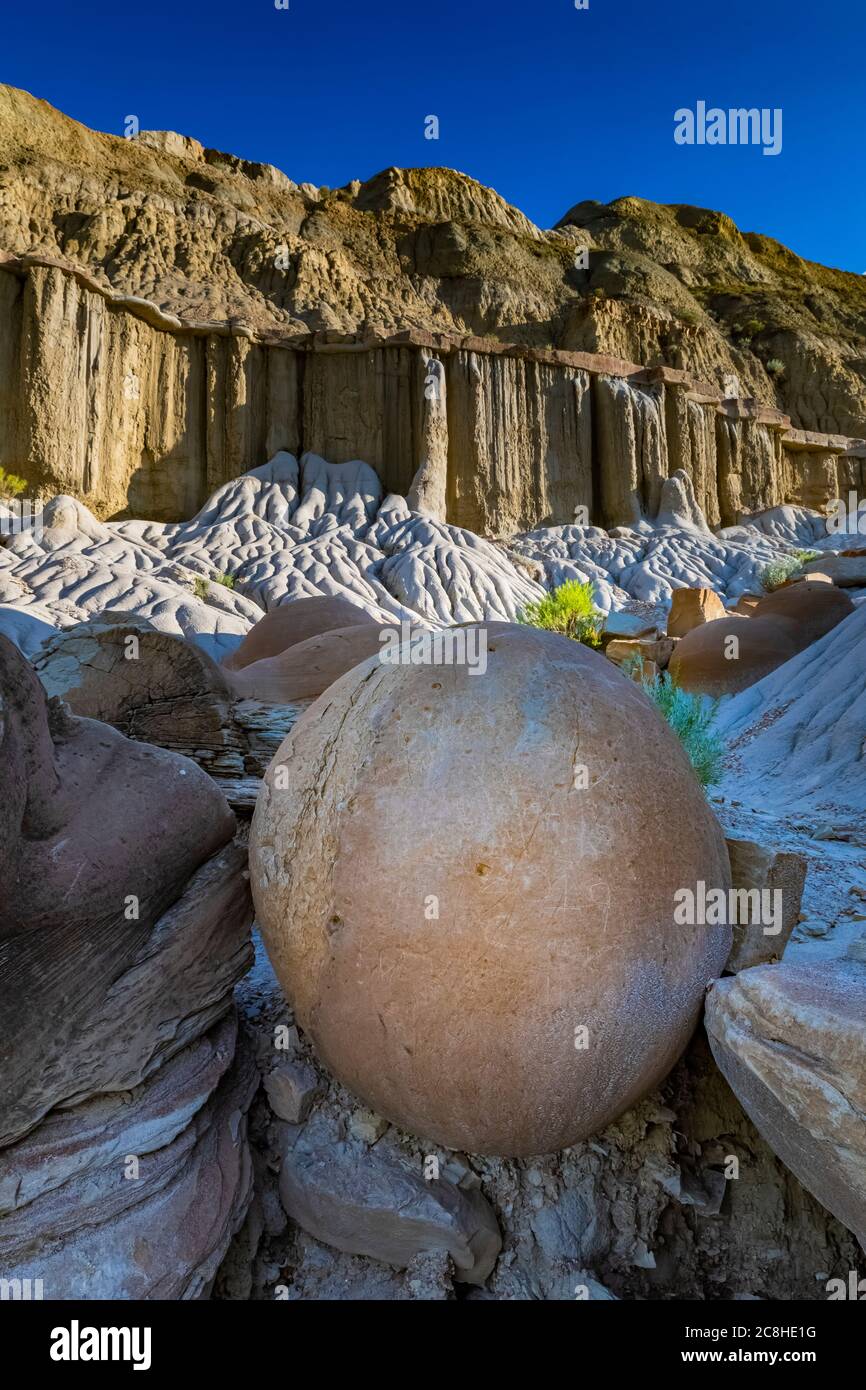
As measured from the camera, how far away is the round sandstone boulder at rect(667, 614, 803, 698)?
344 inches

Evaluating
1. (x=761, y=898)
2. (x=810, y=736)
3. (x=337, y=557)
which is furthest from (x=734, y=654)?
(x=337, y=557)

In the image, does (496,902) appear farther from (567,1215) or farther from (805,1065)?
(567,1215)

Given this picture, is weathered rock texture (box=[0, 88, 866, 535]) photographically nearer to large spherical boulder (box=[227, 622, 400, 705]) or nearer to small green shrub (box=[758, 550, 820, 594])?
small green shrub (box=[758, 550, 820, 594])

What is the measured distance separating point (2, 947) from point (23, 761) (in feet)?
1.54

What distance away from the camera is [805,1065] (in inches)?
61.7

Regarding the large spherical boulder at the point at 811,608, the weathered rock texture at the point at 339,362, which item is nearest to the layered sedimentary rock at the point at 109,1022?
the large spherical boulder at the point at 811,608

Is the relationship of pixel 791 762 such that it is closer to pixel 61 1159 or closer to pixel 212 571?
pixel 61 1159

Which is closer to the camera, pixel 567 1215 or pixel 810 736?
pixel 567 1215

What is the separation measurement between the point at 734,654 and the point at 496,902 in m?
8.00

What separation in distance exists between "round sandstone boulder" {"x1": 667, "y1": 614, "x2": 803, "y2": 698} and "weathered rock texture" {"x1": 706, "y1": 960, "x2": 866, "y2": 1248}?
7.47 meters

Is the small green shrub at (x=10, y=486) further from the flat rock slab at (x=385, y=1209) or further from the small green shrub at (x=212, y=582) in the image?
the flat rock slab at (x=385, y=1209)

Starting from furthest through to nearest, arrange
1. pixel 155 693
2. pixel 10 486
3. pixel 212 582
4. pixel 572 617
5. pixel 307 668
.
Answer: pixel 10 486
pixel 212 582
pixel 572 617
pixel 307 668
pixel 155 693

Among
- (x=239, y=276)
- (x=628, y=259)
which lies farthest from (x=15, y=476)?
(x=628, y=259)

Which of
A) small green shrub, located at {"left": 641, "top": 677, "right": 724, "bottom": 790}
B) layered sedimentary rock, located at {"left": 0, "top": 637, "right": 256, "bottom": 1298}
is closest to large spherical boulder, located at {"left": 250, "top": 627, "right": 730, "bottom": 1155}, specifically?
layered sedimentary rock, located at {"left": 0, "top": 637, "right": 256, "bottom": 1298}
